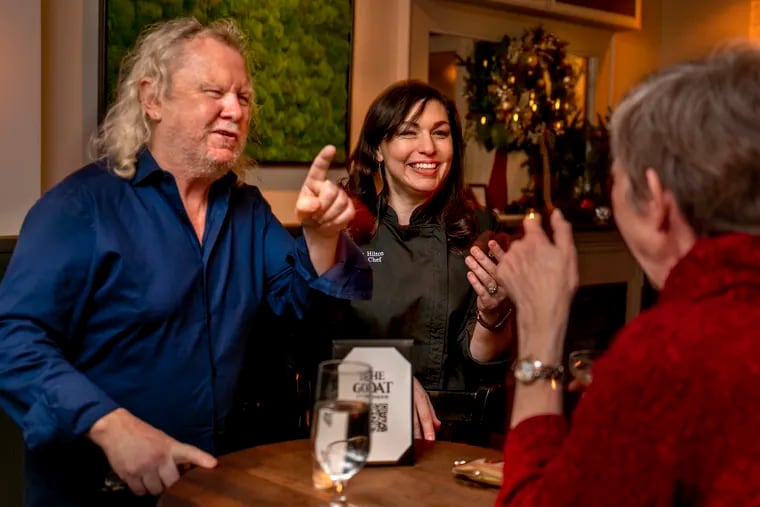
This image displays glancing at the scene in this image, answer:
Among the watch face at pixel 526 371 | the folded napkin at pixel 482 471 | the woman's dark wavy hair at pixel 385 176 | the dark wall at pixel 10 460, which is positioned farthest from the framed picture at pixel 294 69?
the watch face at pixel 526 371

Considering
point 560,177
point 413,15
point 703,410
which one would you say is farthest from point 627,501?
point 560,177

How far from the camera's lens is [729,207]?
1.08 m

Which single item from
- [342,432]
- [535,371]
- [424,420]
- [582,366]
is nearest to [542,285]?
[535,371]

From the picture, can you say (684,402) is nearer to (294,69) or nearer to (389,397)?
(389,397)

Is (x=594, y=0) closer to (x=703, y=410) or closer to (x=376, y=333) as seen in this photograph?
(x=376, y=333)

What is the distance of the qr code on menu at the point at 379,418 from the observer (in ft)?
5.75

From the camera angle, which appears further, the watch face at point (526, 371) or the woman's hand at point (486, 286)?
the woman's hand at point (486, 286)

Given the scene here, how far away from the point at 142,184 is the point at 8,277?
0.36 m

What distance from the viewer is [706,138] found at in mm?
1065

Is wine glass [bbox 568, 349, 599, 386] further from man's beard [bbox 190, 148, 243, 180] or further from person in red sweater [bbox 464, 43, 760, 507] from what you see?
man's beard [bbox 190, 148, 243, 180]

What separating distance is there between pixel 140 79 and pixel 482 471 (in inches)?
47.6

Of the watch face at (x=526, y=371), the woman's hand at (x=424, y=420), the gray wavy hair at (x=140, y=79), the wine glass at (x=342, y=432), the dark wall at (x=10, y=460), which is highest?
the gray wavy hair at (x=140, y=79)

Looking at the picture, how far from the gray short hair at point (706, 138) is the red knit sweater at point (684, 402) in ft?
0.14

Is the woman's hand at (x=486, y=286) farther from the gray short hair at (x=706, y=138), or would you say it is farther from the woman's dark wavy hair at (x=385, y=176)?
the gray short hair at (x=706, y=138)
